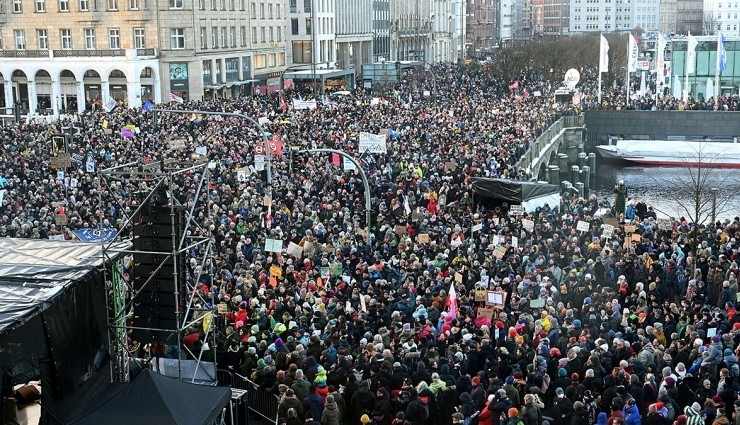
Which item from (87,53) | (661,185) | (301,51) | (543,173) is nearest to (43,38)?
(87,53)

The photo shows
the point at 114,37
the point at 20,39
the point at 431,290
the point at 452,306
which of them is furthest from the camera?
the point at 20,39

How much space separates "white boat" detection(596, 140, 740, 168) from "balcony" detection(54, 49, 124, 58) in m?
32.2

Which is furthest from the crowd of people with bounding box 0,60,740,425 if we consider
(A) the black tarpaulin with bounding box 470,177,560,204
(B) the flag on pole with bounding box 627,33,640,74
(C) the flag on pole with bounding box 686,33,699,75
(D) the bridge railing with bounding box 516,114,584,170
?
(C) the flag on pole with bounding box 686,33,699,75

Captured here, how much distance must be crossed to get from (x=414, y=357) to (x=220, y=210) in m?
13.9

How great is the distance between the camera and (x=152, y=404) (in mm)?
12820

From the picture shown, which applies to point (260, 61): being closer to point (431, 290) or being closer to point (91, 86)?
point (91, 86)

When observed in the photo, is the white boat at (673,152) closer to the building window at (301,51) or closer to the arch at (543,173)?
the arch at (543,173)

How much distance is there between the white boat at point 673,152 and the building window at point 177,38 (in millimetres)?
29744

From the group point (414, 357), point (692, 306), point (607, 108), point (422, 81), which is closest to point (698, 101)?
point (607, 108)

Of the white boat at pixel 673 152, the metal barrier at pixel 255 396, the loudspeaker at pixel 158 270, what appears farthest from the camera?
the white boat at pixel 673 152

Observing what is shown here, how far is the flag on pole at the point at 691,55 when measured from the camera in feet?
212

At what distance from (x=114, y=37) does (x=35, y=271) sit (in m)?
60.7

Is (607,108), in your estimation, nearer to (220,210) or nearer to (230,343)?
(220,210)

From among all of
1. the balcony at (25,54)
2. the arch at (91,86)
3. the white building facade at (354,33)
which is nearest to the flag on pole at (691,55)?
the arch at (91,86)
